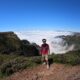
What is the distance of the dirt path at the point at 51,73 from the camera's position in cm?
1520

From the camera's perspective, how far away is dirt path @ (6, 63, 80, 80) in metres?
15.2

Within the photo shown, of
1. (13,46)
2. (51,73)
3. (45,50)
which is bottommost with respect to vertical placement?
(13,46)

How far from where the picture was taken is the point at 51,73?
16.0 meters

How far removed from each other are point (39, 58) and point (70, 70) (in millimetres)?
2679

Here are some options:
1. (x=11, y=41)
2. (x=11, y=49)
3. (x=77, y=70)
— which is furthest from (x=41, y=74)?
(x=11, y=41)

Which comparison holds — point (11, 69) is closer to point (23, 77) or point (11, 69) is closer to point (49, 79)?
point (23, 77)

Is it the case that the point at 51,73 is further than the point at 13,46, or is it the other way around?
the point at 13,46

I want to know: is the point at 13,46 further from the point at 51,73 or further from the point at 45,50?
the point at 51,73

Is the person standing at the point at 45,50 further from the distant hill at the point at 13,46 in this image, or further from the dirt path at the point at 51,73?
the distant hill at the point at 13,46

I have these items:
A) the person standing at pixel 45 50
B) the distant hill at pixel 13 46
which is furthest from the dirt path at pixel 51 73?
the distant hill at pixel 13 46

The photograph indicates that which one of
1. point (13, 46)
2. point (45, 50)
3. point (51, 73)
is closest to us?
point (51, 73)

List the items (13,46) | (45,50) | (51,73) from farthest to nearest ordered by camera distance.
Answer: (13,46), (45,50), (51,73)

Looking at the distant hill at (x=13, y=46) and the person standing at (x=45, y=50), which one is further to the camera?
the distant hill at (x=13, y=46)

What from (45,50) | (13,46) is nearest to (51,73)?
(45,50)
